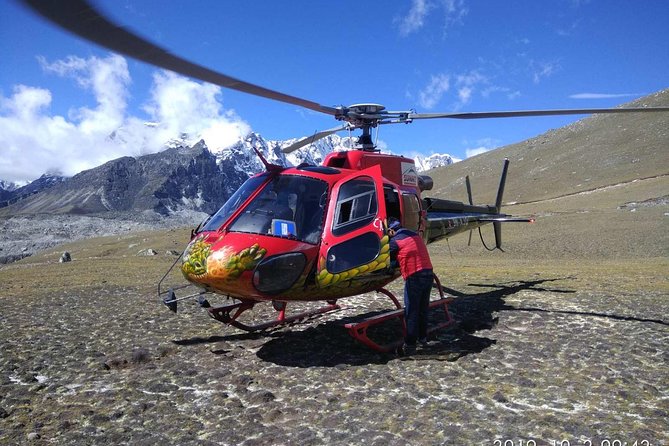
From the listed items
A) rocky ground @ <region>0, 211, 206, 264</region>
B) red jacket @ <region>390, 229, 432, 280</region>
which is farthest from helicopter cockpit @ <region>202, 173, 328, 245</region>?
rocky ground @ <region>0, 211, 206, 264</region>

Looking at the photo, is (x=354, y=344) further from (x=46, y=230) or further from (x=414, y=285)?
(x=46, y=230)

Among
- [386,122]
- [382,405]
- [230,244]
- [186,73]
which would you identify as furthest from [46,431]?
[386,122]

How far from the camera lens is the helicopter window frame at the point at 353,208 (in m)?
7.25

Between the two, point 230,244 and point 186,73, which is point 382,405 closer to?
point 230,244

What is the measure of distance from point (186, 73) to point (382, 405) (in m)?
4.23

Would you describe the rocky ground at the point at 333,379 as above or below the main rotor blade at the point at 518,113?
below

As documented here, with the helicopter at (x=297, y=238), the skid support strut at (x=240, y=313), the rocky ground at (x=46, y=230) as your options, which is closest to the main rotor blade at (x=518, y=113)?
the helicopter at (x=297, y=238)

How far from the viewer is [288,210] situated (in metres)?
7.22

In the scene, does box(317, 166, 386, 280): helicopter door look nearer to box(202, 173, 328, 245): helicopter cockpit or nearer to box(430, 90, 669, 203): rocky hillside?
box(202, 173, 328, 245): helicopter cockpit

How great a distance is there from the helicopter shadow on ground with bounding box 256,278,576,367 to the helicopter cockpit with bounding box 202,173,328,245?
1.71 meters

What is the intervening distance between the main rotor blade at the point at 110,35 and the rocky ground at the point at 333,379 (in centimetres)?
357

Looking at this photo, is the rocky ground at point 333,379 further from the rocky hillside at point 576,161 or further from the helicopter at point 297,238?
the rocky hillside at point 576,161

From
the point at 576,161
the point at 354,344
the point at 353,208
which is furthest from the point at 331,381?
the point at 576,161

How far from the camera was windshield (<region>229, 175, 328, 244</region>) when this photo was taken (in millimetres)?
6914
